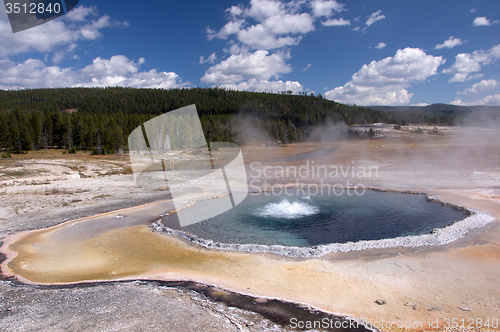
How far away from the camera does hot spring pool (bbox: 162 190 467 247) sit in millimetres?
9930

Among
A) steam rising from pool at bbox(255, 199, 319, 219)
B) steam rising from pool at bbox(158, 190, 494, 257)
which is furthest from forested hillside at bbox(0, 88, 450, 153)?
steam rising from pool at bbox(158, 190, 494, 257)

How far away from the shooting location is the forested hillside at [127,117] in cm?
4681

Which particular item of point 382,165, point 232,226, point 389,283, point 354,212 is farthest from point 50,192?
point 382,165

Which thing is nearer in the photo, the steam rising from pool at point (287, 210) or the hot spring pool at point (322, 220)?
the hot spring pool at point (322, 220)

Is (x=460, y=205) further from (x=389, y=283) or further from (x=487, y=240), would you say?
(x=389, y=283)

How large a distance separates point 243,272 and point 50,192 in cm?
1574

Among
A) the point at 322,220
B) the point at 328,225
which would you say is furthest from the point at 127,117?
the point at 328,225

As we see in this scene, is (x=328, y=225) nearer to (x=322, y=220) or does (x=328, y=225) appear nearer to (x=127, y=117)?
(x=322, y=220)

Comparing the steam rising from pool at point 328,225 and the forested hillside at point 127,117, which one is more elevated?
the forested hillside at point 127,117

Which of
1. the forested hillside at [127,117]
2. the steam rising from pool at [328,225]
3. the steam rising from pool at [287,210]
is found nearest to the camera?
the steam rising from pool at [328,225]

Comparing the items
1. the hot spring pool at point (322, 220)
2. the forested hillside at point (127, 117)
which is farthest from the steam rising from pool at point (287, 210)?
the forested hillside at point (127, 117)

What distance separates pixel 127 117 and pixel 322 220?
200 ft

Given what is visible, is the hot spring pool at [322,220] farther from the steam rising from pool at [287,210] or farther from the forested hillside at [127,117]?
the forested hillside at [127,117]

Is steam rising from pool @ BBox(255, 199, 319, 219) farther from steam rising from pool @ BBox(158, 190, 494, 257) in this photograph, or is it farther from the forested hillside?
the forested hillside
